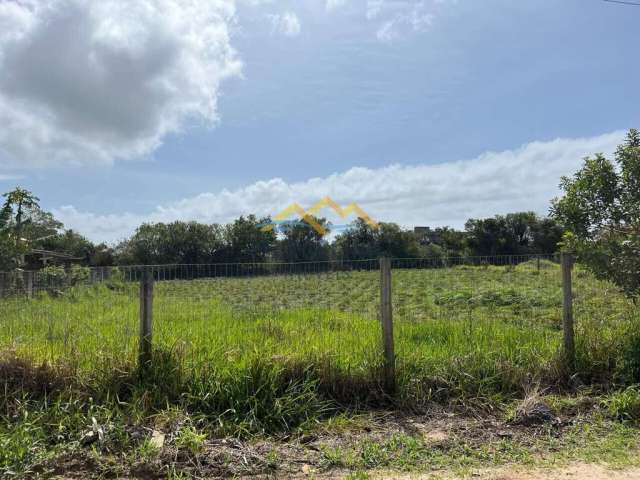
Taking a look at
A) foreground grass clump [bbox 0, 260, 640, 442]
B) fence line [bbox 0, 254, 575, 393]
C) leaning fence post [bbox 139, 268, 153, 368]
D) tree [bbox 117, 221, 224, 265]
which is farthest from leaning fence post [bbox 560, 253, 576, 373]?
tree [bbox 117, 221, 224, 265]

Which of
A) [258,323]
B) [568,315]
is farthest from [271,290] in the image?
[568,315]

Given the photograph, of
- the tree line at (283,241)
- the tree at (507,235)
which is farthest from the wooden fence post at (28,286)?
the tree at (507,235)

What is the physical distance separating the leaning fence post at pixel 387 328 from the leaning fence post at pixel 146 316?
2374 millimetres

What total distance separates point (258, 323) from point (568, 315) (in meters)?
3.81

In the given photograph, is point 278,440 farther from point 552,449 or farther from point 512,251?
point 512,251

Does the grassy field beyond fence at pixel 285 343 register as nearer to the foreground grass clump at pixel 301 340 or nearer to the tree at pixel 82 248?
the foreground grass clump at pixel 301 340

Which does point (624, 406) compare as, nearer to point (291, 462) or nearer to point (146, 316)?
point (291, 462)

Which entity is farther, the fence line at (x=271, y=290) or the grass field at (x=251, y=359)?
the fence line at (x=271, y=290)

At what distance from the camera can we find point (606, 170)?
5.80 m

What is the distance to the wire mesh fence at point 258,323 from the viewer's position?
15.1 ft

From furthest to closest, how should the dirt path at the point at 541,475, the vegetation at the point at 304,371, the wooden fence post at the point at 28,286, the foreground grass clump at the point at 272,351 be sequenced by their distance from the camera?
1. the wooden fence post at the point at 28,286
2. the foreground grass clump at the point at 272,351
3. the vegetation at the point at 304,371
4. the dirt path at the point at 541,475

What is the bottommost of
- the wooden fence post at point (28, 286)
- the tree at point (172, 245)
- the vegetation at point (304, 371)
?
the vegetation at point (304, 371)

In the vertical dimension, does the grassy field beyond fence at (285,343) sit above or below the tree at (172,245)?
below

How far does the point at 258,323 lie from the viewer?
5.73 meters
